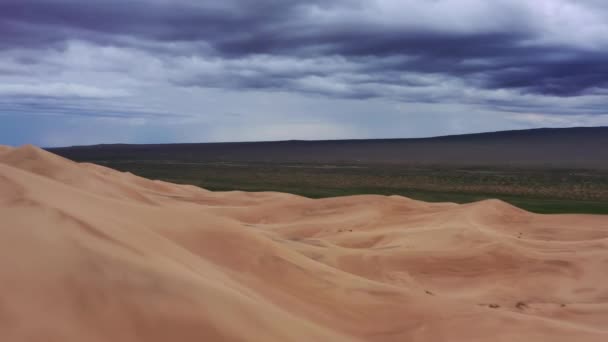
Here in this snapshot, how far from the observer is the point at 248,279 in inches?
278

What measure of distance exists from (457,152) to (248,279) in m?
99.9

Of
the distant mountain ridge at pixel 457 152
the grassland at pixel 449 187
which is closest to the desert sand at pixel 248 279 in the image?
the grassland at pixel 449 187

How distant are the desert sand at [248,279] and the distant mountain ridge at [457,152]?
66.5 meters

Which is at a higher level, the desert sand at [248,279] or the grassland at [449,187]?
the desert sand at [248,279]

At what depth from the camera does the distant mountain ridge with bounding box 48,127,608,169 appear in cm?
8594

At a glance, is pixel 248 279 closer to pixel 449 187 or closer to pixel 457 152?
pixel 449 187

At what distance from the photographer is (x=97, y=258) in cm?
475

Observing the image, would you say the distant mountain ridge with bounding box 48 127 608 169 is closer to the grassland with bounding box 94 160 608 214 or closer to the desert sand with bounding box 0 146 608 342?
the grassland with bounding box 94 160 608 214

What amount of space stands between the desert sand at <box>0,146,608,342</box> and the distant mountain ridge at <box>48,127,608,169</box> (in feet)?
218

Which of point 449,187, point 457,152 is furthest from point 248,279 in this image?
point 457,152

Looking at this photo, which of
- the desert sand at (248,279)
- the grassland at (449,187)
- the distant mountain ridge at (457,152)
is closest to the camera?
the desert sand at (248,279)

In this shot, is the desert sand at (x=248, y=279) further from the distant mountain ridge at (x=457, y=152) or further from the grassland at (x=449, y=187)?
the distant mountain ridge at (x=457, y=152)

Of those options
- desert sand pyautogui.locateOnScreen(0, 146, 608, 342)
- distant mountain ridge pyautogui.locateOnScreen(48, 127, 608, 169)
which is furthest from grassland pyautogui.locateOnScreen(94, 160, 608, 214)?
distant mountain ridge pyautogui.locateOnScreen(48, 127, 608, 169)

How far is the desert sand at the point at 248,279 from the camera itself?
4266mm
